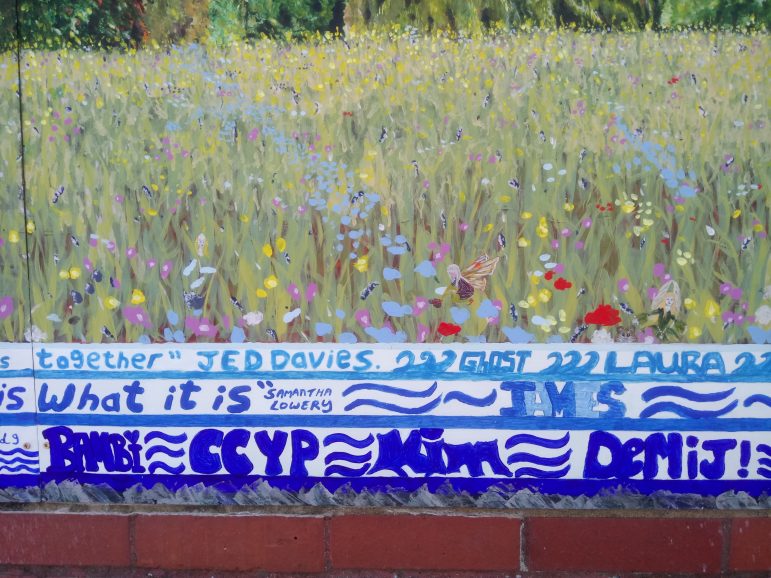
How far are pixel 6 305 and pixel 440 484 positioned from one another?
1177mm

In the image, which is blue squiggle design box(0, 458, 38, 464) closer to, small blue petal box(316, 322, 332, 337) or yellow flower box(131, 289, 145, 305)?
yellow flower box(131, 289, 145, 305)

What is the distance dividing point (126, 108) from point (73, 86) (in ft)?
0.46

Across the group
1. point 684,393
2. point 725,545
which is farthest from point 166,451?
point 725,545

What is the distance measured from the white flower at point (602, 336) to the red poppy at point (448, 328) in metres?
0.33

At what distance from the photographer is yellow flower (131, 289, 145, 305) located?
74.9 inches

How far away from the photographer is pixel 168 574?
1.99 meters

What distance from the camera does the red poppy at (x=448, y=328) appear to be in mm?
1877

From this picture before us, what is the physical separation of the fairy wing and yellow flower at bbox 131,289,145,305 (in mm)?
795

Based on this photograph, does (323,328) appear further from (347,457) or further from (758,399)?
(758,399)

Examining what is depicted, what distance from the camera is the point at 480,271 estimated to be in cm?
186

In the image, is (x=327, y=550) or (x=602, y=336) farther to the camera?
(x=327, y=550)

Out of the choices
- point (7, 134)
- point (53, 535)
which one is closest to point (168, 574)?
point (53, 535)

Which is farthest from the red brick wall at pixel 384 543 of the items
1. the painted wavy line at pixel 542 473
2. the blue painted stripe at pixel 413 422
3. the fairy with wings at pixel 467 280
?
the fairy with wings at pixel 467 280

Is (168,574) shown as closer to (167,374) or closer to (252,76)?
(167,374)
